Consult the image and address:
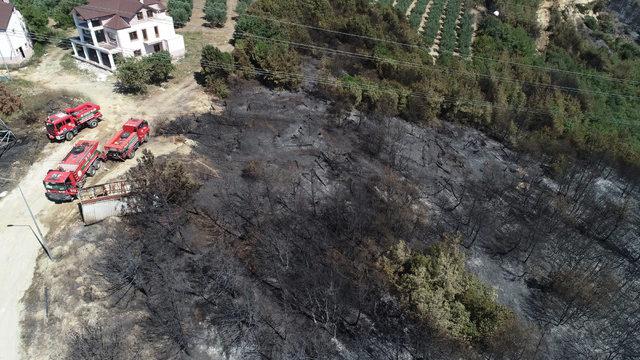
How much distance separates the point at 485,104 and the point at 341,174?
85.8 ft

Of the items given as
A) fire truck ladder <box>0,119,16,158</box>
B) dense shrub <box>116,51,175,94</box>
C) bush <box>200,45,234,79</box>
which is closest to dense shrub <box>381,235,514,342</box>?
bush <box>200,45,234,79</box>

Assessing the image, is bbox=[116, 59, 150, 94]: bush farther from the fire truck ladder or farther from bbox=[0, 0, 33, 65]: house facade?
bbox=[0, 0, 33, 65]: house facade

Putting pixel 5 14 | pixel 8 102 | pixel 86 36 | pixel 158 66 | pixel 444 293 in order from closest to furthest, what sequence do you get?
pixel 444 293 → pixel 8 102 → pixel 158 66 → pixel 5 14 → pixel 86 36

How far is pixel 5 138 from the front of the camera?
44.1m

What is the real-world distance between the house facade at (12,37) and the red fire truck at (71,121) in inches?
687

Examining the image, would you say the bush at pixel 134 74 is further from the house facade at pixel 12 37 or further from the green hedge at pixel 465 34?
the green hedge at pixel 465 34

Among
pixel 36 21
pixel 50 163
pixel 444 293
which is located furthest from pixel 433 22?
pixel 50 163

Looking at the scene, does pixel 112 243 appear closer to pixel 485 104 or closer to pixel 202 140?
pixel 202 140

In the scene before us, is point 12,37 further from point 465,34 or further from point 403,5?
point 465,34

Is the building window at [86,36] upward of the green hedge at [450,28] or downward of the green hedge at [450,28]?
upward

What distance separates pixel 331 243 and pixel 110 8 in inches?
1667

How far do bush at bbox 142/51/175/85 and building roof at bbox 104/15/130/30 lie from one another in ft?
17.6

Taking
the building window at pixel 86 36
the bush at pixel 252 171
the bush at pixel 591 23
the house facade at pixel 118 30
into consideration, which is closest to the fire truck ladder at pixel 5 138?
the house facade at pixel 118 30

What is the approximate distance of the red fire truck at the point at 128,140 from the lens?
40.8 metres
